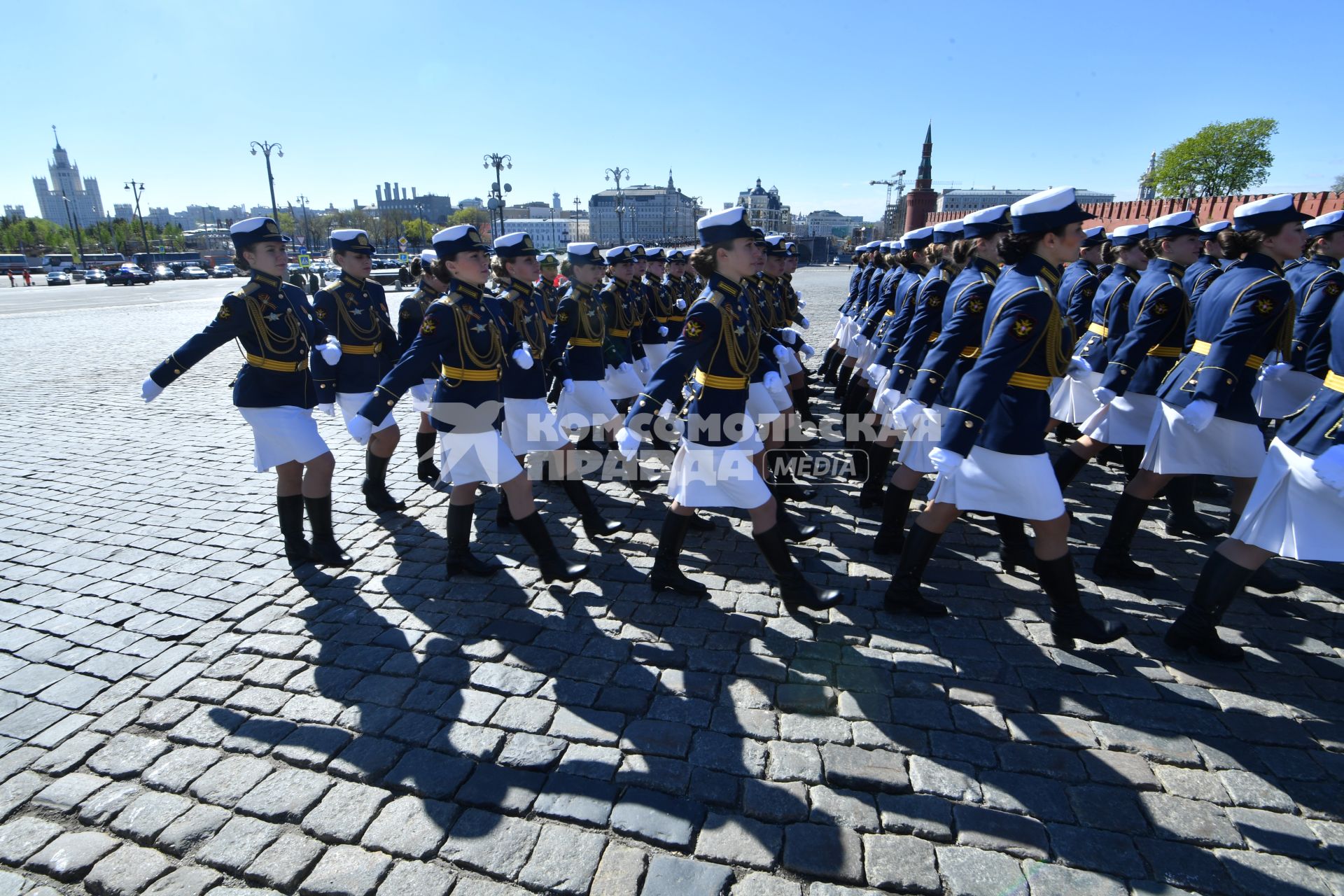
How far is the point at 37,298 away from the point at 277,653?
44.0 meters

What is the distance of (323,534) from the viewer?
5152mm

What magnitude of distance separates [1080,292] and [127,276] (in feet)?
200

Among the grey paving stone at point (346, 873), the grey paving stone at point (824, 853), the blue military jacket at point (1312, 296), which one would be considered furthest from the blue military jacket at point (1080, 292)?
the grey paving stone at point (346, 873)


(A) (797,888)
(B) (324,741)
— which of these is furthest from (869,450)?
(B) (324,741)

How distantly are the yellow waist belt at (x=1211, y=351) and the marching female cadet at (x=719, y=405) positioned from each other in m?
2.79

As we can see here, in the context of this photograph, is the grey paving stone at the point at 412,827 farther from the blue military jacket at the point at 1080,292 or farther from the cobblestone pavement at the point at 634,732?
the blue military jacket at the point at 1080,292

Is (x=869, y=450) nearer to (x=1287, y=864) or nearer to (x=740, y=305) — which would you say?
(x=740, y=305)

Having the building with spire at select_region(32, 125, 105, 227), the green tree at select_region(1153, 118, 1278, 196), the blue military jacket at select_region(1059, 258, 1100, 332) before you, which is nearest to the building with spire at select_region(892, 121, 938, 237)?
the green tree at select_region(1153, 118, 1278, 196)

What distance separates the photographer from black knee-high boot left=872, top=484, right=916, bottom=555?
520 centimetres

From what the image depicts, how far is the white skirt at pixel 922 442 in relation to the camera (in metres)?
5.03

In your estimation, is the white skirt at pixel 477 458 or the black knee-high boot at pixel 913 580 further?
the white skirt at pixel 477 458

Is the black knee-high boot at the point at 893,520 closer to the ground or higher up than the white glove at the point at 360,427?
closer to the ground

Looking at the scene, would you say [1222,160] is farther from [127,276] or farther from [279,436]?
[127,276]

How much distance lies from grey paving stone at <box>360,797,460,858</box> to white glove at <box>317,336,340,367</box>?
11.9ft
